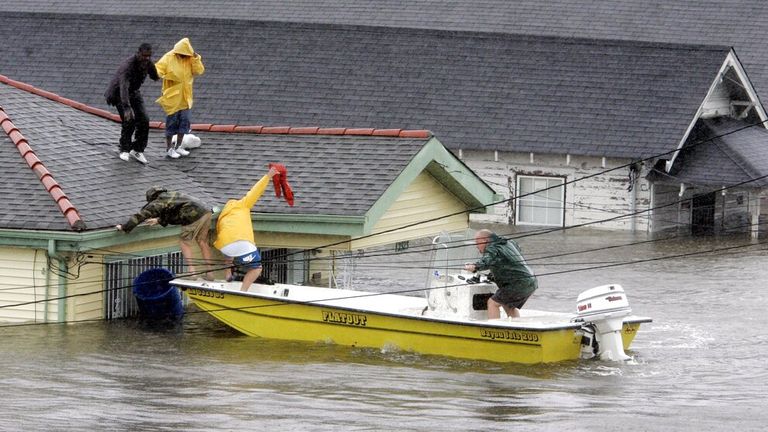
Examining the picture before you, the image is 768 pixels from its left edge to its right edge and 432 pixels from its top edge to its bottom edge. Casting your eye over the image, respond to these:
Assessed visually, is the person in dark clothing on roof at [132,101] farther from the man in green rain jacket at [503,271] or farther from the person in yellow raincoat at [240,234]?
the man in green rain jacket at [503,271]

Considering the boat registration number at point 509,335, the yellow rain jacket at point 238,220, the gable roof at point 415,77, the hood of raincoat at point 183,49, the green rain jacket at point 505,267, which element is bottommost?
the boat registration number at point 509,335

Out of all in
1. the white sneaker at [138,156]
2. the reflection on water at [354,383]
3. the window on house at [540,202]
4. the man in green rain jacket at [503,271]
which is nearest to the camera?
the reflection on water at [354,383]

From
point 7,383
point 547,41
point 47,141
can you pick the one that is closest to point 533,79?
point 547,41

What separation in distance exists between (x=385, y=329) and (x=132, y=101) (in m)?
5.80

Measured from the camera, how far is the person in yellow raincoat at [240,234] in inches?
910

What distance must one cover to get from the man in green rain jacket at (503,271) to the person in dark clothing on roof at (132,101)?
20.0 feet

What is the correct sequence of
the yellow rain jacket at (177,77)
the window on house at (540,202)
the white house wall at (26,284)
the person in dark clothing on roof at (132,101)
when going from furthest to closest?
the window on house at (540,202) < the yellow rain jacket at (177,77) < the person in dark clothing on roof at (132,101) < the white house wall at (26,284)

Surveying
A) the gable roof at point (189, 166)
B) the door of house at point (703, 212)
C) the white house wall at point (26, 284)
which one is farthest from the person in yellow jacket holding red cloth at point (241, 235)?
the door of house at point (703, 212)

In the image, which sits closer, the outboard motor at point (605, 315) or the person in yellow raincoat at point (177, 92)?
the outboard motor at point (605, 315)

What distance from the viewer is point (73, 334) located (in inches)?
883

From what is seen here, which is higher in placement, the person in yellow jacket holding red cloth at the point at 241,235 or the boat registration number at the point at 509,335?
the person in yellow jacket holding red cloth at the point at 241,235

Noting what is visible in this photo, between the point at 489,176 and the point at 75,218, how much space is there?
18.5m

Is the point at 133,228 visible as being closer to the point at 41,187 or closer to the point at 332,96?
the point at 41,187

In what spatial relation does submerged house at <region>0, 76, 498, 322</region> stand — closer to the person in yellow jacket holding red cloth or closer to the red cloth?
the person in yellow jacket holding red cloth
